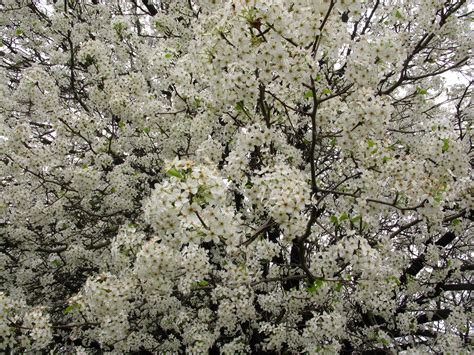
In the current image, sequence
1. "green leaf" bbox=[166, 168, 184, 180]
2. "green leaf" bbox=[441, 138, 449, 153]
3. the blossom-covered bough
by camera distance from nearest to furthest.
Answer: "green leaf" bbox=[166, 168, 184, 180] < the blossom-covered bough < "green leaf" bbox=[441, 138, 449, 153]

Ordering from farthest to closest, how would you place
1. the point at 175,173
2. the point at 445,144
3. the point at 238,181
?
the point at 238,181 → the point at 445,144 → the point at 175,173

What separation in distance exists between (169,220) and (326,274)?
8.83ft

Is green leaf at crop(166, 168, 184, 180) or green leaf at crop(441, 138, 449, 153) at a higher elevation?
green leaf at crop(441, 138, 449, 153)

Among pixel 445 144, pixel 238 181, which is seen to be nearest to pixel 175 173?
pixel 238 181

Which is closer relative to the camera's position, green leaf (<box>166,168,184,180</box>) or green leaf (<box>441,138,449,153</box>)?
green leaf (<box>166,168,184,180</box>)

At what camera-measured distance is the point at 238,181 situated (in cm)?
507

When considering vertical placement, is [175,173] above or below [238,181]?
below

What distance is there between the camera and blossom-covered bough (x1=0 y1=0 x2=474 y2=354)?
13.7ft

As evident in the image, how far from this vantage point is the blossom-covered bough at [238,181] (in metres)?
4.19

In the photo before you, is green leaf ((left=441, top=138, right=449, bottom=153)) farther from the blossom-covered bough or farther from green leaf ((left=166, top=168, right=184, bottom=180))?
green leaf ((left=166, top=168, right=184, bottom=180))

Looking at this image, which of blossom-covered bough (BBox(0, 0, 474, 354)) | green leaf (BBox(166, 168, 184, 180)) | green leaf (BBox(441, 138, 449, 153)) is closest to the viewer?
green leaf (BBox(166, 168, 184, 180))

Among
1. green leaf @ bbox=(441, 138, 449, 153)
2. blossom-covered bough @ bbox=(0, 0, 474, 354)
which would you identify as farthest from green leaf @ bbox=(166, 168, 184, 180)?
Answer: green leaf @ bbox=(441, 138, 449, 153)

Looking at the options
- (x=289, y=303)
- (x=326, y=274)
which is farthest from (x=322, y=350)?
(x=326, y=274)

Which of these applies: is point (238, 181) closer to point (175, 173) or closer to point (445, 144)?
point (175, 173)
